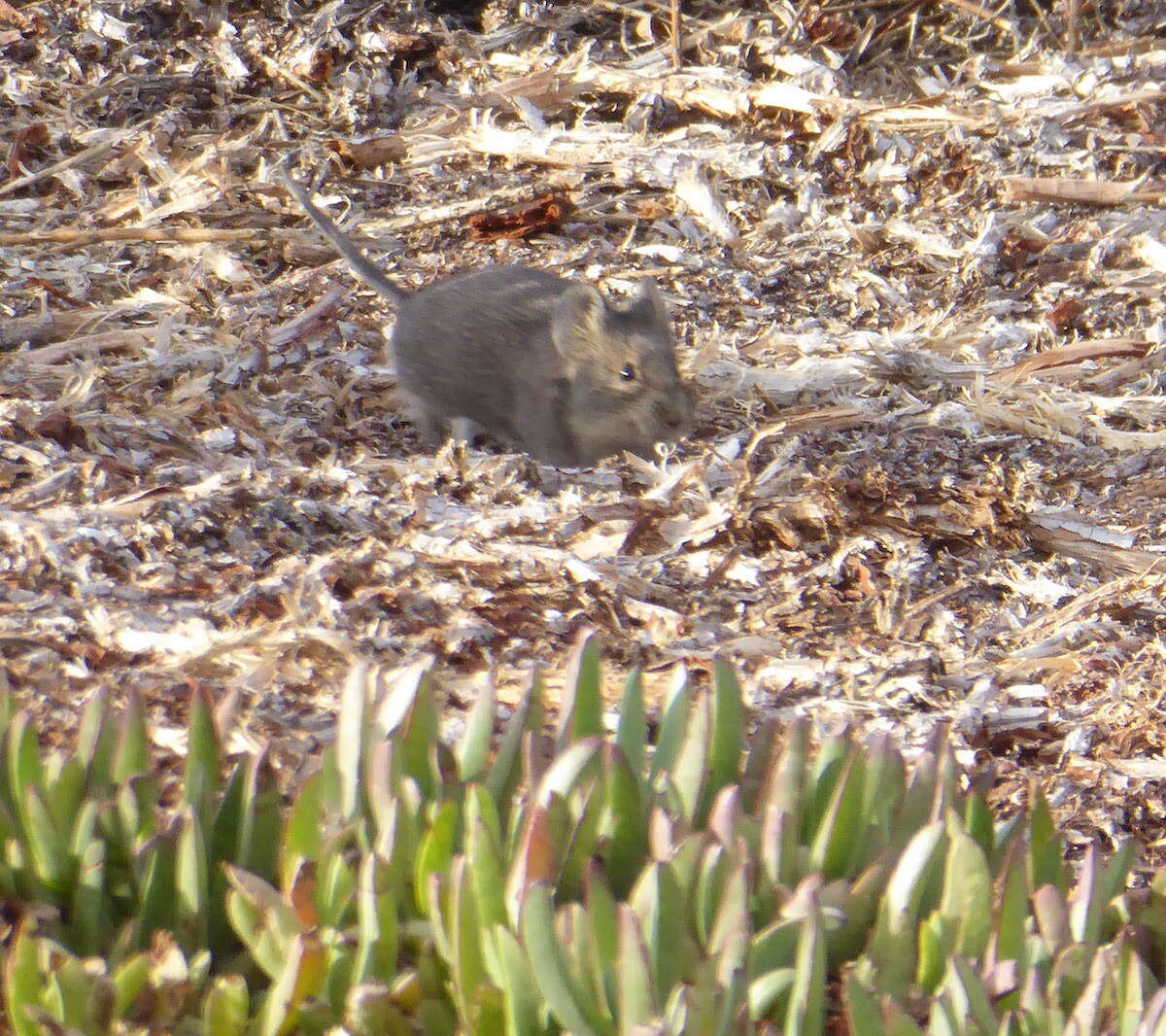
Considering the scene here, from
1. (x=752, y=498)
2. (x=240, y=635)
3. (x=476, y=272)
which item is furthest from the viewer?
(x=476, y=272)

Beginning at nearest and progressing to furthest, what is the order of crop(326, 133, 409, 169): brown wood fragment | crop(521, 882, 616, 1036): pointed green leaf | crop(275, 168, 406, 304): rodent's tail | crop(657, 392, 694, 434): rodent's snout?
crop(521, 882, 616, 1036): pointed green leaf < crop(657, 392, 694, 434): rodent's snout < crop(275, 168, 406, 304): rodent's tail < crop(326, 133, 409, 169): brown wood fragment

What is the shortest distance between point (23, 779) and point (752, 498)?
2110mm

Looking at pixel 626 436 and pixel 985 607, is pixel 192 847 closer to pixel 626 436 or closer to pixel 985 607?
pixel 985 607

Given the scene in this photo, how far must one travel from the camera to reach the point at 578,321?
3992 millimetres

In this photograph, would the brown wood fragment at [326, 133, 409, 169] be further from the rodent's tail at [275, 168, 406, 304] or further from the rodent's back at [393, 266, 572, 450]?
the rodent's back at [393, 266, 572, 450]

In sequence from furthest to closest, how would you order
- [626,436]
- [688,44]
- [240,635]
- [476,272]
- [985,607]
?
[688,44] → [476,272] → [626,436] → [985,607] → [240,635]

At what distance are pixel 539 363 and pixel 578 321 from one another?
0.69 ft

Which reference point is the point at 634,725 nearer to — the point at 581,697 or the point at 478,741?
the point at 581,697

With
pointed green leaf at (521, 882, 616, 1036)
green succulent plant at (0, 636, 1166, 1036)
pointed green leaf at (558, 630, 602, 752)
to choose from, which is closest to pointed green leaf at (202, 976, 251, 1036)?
green succulent plant at (0, 636, 1166, 1036)

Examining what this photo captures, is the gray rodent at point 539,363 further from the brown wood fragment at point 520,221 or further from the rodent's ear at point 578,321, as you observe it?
the brown wood fragment at point 520,221

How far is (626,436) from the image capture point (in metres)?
3.98

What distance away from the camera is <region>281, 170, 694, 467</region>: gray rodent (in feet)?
12.9

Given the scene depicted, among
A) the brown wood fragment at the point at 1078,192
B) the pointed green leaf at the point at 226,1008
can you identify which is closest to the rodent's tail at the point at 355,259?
the brown wood fragment at the point at 1078,192

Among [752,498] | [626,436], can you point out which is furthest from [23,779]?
[626,436]
